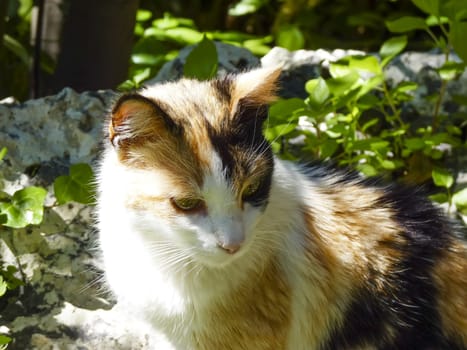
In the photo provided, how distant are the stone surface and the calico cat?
0.39 metres

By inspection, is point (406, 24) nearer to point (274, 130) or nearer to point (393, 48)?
point (393, 48)

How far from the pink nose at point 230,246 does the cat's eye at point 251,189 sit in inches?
7.0

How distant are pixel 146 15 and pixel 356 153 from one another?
1.62m

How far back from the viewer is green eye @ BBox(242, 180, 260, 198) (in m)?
2.59

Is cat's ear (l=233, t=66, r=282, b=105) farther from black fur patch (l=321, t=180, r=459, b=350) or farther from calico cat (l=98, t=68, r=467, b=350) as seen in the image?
black fur patch (l=321, t=180, r=459, b=350)

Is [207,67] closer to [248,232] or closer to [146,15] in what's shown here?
[248,232]

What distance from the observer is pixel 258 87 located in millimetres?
2656

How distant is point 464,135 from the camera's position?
4180mm

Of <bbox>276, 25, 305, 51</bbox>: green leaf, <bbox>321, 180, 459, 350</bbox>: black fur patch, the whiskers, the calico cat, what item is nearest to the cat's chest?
the calico cat

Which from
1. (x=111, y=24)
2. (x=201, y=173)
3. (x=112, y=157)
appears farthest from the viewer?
(x=111, y=24)

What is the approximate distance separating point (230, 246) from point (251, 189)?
8.8 inches

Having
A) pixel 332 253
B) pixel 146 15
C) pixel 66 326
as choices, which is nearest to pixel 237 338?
pixel 332 253

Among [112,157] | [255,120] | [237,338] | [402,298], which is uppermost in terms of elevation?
[255,120]

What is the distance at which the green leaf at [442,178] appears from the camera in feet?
11.9
